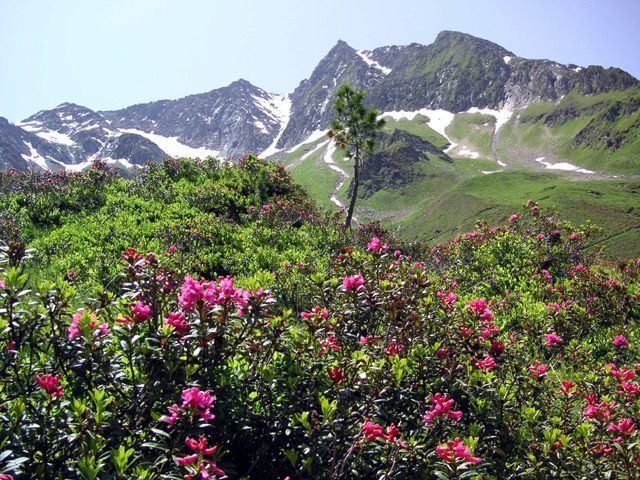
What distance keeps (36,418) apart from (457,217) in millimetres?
136976

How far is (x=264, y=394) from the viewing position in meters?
3.78

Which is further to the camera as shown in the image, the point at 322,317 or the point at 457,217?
the point at 457,217

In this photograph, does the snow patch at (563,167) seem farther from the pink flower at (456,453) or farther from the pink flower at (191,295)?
the pink flower at (191,295)

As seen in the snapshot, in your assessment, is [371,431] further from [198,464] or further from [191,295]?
[191,295]

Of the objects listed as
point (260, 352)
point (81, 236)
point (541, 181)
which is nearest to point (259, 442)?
point (260, 352)

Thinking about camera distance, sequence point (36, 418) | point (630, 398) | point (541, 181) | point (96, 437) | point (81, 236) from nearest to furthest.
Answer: point (96, 437) → point (36, 418) → point (630, 398) → point (81, 236) → point (541, 181)

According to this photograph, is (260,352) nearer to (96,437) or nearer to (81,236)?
(96,437)

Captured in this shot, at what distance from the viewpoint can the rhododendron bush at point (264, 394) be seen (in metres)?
2.84

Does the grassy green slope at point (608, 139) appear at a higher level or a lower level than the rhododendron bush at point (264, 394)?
higher

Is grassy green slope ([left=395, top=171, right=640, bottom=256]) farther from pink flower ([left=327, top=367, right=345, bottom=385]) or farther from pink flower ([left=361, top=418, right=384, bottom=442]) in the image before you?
pink flower ([left=361, top=418, right=384, bottom=442])

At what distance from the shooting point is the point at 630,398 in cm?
502

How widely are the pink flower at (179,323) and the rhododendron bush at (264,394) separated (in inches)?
0.4

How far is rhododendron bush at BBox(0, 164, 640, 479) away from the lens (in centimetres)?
284

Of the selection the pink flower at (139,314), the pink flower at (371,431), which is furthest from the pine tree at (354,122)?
the pink flower at (371,431)
